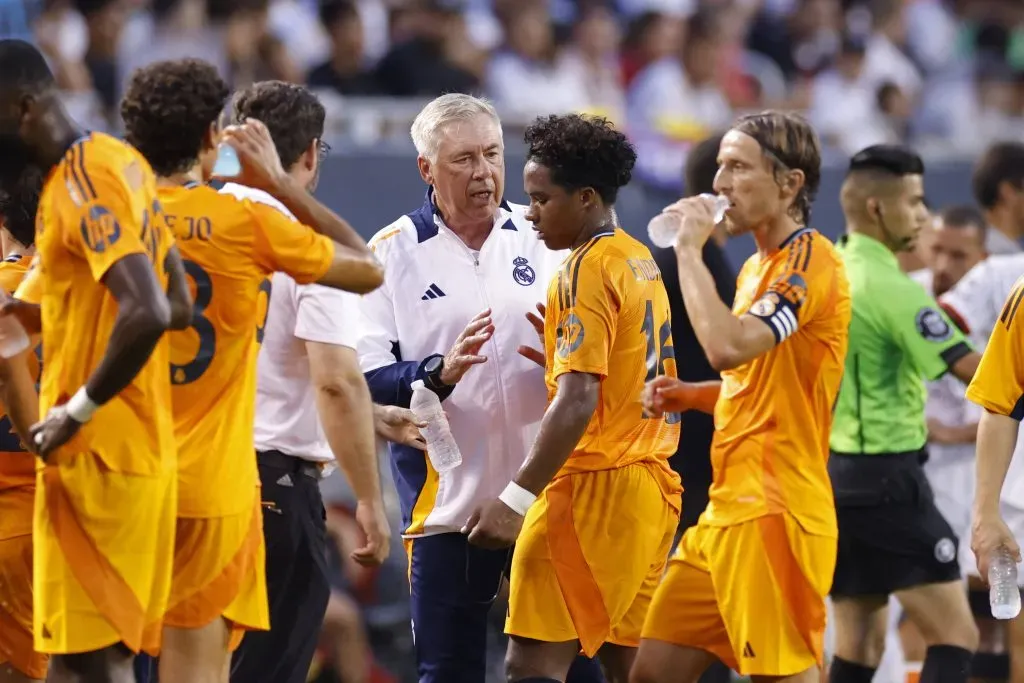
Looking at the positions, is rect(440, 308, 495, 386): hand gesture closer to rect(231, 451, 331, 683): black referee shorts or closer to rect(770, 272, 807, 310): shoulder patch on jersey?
rect(231, 451, 331, 683): black referee shorts

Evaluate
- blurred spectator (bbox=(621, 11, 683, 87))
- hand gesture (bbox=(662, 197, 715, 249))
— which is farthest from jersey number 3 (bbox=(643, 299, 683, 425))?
blurred spectator (bbox=(621, 11, 683, 87))

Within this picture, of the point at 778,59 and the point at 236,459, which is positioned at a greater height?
the point at 778,59

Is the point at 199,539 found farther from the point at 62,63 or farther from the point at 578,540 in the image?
the point at 62,63

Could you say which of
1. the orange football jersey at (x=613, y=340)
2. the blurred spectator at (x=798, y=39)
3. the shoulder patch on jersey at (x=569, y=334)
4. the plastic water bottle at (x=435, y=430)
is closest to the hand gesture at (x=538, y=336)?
the orange football jersey at (x=613, y=340)

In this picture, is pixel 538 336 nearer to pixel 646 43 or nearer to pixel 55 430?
pixel 55 430

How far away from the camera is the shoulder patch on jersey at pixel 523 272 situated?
5.71 metres

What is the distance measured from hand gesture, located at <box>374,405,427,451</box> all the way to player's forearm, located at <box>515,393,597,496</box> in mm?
663

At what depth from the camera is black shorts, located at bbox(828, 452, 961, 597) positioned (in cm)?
662

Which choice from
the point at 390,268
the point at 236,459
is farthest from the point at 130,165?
the point at 390,268

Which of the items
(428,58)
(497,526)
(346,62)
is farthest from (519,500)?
(428,58)

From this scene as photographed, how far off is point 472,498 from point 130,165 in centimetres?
195

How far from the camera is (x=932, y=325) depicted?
6535 millimetres

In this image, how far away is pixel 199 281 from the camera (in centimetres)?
452

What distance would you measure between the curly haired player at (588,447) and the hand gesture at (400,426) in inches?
19.9
